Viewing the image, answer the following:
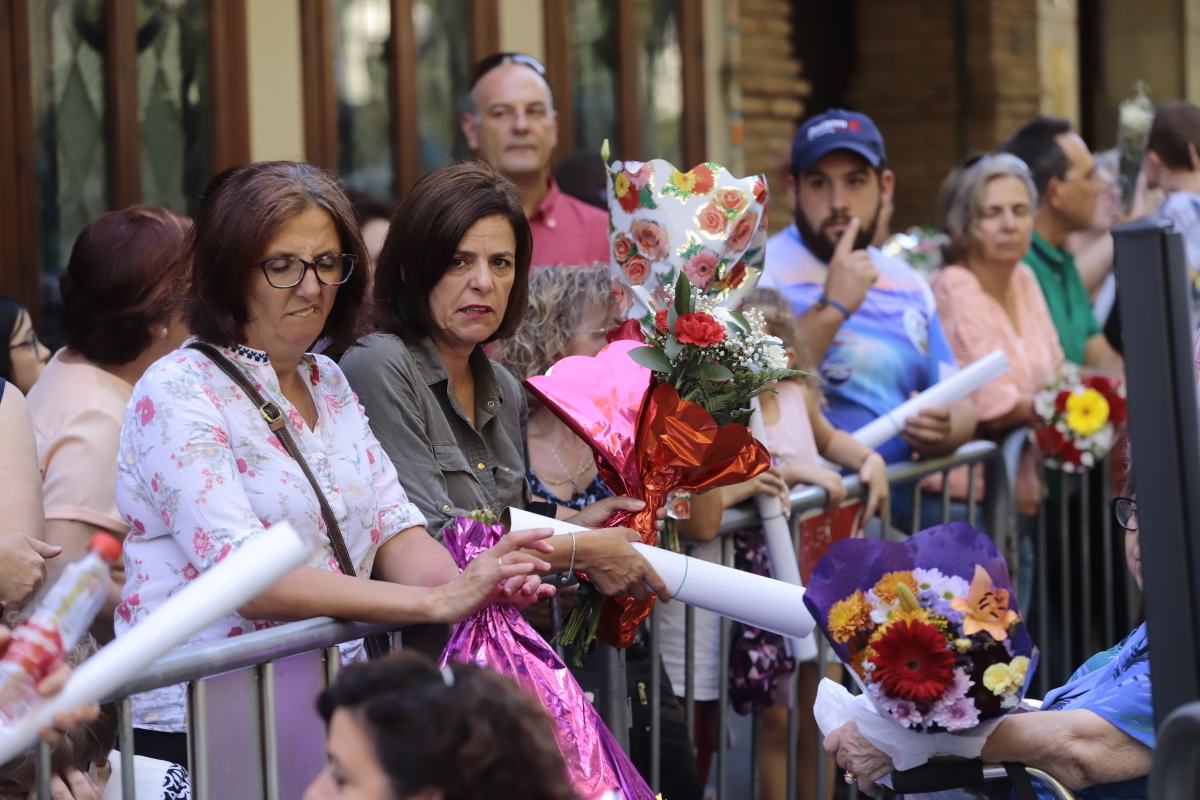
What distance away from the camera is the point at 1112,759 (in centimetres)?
306

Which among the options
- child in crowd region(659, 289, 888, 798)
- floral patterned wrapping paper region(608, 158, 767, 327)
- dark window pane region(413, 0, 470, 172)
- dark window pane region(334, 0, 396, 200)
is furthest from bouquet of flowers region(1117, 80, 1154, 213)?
floral patterned wrapping paper region(608, 158, 767, 327)

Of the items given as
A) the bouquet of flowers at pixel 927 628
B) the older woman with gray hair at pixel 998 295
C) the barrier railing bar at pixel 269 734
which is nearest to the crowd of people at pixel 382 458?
the barrier railing bar at pixel 269 734

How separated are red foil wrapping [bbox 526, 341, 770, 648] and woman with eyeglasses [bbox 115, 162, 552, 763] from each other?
0.49 m

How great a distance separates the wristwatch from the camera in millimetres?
5297

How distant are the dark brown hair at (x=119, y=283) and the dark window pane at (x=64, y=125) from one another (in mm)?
2210

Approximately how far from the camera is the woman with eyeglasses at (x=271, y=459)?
2908 mm

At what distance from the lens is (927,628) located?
287 cm

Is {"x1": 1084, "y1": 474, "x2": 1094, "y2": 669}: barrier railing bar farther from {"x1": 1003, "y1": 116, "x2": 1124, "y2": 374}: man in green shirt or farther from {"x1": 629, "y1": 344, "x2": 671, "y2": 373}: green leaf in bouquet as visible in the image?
{"x1": 629, "y1": 344, "x2": 671, "y2": 373}: green leaf in bouquet

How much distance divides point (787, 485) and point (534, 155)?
1.56m

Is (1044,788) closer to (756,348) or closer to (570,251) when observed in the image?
(756,348)

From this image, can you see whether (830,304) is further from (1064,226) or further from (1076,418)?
(1064,226)

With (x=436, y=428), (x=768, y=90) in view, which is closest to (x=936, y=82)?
(x=768, y=90)

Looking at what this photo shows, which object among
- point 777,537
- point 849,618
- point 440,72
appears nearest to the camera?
point 849,618

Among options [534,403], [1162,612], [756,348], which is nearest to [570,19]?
[534,403]
